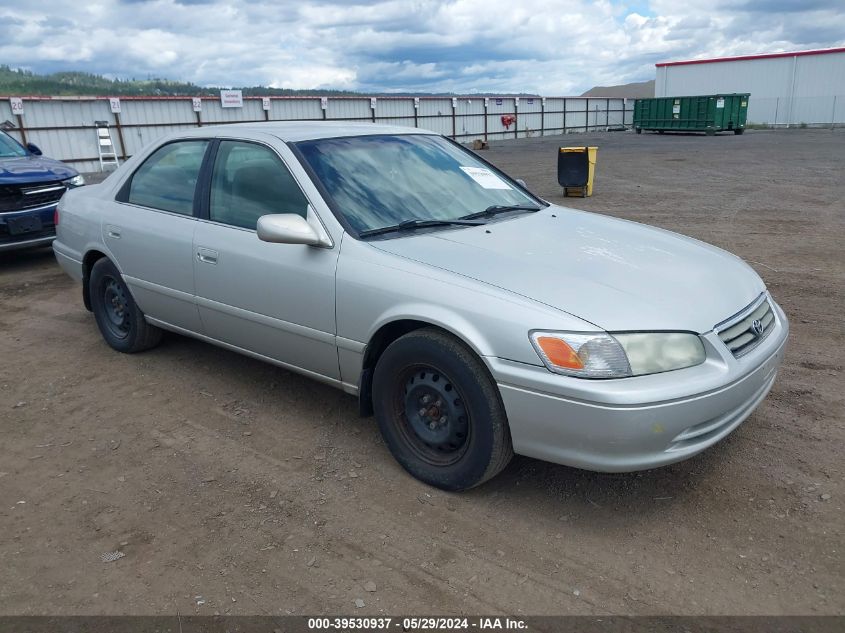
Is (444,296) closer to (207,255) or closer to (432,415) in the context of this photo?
(432,415)

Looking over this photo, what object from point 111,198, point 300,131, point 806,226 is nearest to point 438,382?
point 300,131

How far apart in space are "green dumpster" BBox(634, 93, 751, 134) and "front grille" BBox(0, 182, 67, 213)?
1313 inches

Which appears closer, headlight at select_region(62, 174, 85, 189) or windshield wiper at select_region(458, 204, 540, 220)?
windshield wiper at select_region(458, 204, 540, 220)

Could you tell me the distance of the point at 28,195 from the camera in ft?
26.2

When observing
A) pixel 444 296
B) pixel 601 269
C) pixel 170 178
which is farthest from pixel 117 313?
pixel 601 269

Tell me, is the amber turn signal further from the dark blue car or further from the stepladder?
the stepladder

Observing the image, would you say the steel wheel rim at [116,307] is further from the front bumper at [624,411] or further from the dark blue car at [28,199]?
the dark blue car at [28,199]

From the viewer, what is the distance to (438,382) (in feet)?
9.77

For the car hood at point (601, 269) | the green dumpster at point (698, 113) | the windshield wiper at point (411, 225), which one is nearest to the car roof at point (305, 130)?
the windshield wiper at point (411, 225)

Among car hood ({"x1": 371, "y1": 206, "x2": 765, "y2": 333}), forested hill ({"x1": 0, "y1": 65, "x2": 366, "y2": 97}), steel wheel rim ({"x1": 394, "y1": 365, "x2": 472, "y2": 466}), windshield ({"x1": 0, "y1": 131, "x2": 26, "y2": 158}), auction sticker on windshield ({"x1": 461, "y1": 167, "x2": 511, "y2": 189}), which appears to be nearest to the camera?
car hood ({"x1": 371, "y1": 206, "x2": 765, "y2": 333})

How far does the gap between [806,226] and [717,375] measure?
762cm

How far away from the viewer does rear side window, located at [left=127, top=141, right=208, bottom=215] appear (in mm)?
4186

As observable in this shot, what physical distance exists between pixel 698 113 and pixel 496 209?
1392 inches

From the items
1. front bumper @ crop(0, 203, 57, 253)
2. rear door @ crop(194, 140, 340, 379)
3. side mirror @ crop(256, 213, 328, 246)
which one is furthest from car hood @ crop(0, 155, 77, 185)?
side mirror @ crop(256, 213, 328, 246)
